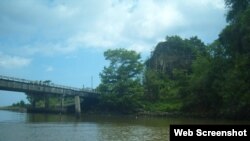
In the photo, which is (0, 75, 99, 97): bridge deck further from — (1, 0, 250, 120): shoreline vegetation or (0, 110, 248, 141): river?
(0, 110, 248, 141): river

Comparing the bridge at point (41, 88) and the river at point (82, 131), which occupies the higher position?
the bridge at point (41, 88)

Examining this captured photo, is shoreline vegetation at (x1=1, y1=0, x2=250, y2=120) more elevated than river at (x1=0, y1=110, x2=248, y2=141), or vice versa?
shoreline vegetation at (x1=1, y1=0, x2=250, y2=120)

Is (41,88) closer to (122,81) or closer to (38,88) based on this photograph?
(38,88)

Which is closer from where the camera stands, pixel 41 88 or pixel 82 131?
pixel 82 131

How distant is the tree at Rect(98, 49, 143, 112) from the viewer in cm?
7462

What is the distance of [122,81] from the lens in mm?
75562

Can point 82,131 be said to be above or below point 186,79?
below

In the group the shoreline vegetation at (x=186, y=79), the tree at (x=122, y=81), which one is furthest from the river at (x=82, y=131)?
the tree at (x=122, y=81)

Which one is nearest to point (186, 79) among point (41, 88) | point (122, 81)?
point (122, 81)

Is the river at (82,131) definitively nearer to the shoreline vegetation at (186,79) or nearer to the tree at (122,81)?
the shoreline vegetation at (186,79)

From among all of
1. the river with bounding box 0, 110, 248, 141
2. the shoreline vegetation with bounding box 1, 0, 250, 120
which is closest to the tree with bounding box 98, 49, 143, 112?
the shoreline vegetation with bounding box 1, 0, 250, 120

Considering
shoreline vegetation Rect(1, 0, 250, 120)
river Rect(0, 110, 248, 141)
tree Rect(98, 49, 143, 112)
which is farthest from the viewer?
tree Rect(98, 49, 143, 112)

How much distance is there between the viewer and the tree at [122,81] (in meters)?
74.6

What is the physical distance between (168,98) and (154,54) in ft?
61.8
